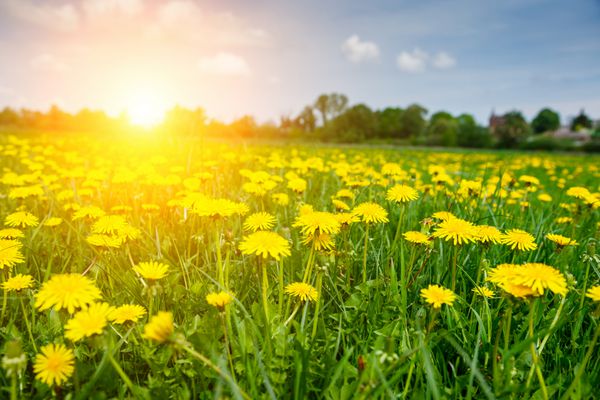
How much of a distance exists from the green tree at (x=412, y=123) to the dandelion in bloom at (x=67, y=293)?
209ft

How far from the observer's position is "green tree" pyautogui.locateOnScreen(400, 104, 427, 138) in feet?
202

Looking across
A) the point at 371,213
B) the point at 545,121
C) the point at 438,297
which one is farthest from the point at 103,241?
the point at 545,121

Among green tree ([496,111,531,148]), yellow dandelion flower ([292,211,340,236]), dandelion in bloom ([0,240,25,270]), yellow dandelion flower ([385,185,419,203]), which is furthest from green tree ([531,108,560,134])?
dandelion in bloom ([0,240,25,270])

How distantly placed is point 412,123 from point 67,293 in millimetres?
64989

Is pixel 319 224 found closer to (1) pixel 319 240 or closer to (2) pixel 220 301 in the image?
(1) pixel 319 240

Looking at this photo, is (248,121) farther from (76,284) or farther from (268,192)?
(76,284)

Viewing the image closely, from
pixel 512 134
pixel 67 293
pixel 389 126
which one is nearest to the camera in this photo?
pixel 67 293

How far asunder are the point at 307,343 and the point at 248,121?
562 centimetres

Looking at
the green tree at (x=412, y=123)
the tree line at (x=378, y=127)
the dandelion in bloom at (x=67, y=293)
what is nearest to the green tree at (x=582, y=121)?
the tree line at (x=378, y=127)

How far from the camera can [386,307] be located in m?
1.37

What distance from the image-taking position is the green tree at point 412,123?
61656mm

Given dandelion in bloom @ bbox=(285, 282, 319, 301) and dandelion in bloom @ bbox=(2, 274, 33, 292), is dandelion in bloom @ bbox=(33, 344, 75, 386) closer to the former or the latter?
dandelion in bloom @ bbox=(2, 274, 33, 292)

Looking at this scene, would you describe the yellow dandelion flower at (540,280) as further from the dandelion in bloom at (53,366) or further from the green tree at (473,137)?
the green tree at (473,137)

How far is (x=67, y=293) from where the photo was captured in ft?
3.19
